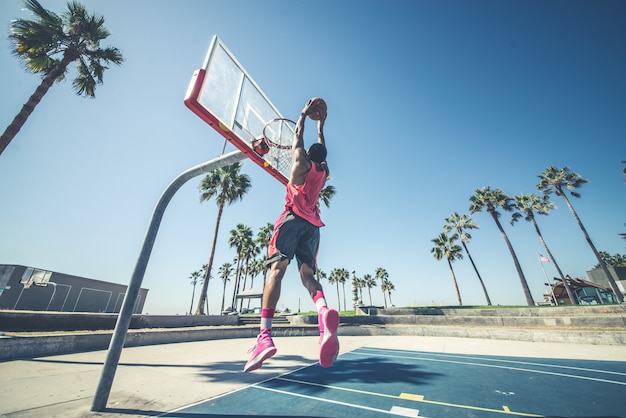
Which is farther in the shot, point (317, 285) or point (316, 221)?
point (316, 221)

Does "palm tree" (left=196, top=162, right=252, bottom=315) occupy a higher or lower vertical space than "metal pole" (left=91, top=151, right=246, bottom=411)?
higher

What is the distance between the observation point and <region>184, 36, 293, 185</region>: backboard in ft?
14.0

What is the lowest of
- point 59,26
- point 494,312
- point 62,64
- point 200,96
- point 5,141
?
point 494,312

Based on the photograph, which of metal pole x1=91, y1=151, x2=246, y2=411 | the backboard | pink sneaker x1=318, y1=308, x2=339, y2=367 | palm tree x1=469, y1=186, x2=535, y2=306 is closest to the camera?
pink sneaker x1=318, y1=308, x2=339, y2=367

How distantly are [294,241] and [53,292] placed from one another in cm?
2920

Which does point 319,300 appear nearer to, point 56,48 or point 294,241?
point 294,241

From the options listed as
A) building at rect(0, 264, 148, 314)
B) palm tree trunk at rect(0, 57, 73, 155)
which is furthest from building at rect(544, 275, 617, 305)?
palm tree trunk at rect(0, 57, 73, 155)

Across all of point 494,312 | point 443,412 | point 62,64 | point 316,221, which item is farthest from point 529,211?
point 62,64

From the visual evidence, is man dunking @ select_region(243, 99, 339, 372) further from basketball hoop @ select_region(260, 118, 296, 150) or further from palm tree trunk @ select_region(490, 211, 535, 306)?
palm tree trunk @ select_region(490, 211, 535, 306)

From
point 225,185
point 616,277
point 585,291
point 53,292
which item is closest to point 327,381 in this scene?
point 225,185

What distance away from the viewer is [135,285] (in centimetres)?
448

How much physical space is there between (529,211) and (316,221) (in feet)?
131

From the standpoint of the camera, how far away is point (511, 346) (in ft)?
38.5

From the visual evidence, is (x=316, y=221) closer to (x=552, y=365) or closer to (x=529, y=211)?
(x=552, y=365)
